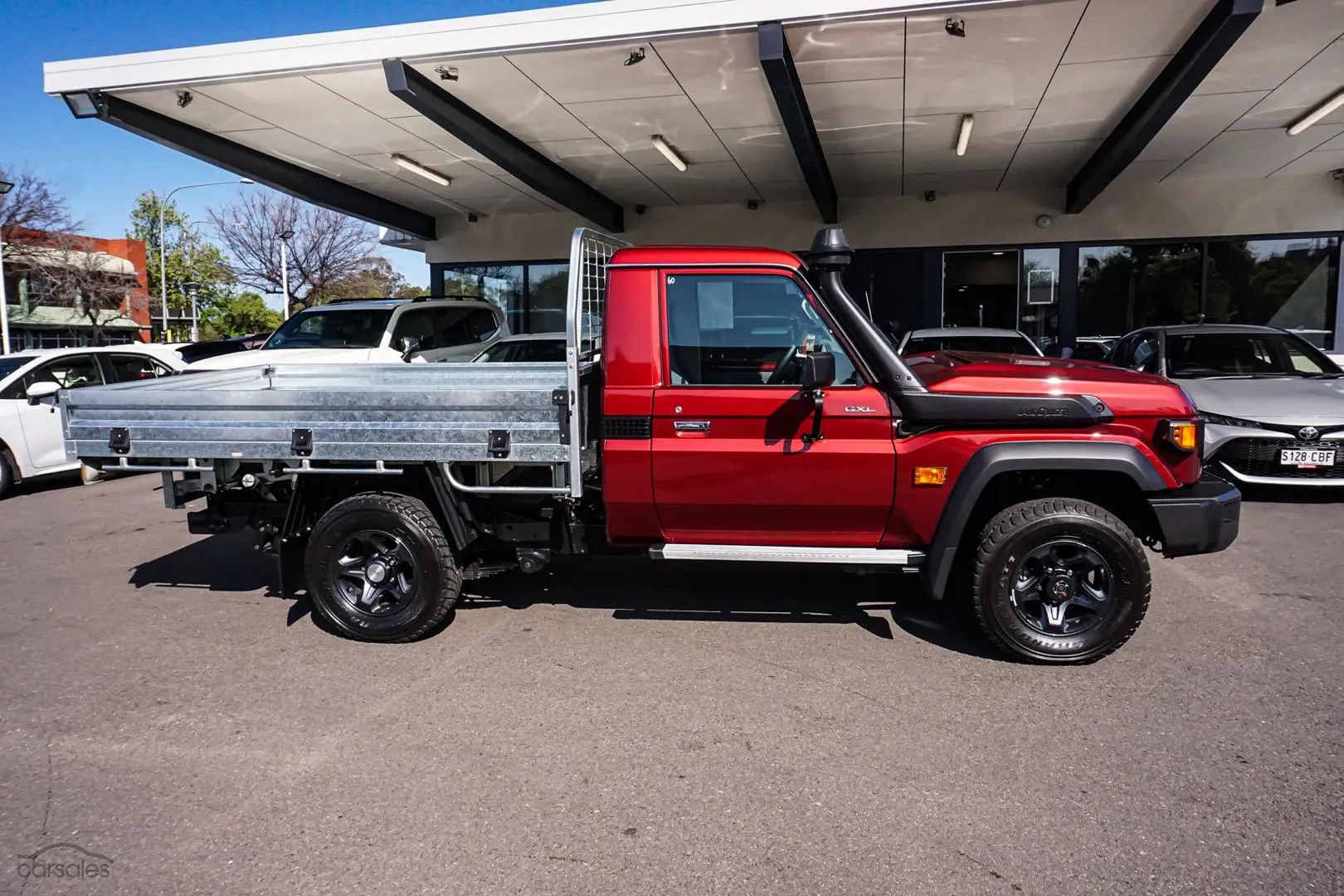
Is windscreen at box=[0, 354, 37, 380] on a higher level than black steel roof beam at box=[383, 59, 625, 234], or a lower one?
lower

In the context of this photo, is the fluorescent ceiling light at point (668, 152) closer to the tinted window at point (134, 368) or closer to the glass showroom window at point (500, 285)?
the glass showroom window at point (500, 285)

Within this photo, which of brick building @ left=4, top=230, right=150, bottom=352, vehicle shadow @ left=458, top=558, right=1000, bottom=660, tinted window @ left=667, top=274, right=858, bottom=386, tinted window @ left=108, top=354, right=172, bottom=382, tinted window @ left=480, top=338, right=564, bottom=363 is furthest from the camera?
brick building @ left=4, top=230, right=150, bottom=352

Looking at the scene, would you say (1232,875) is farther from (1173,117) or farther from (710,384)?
(1173,117)

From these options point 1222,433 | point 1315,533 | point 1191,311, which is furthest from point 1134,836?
point 1191,311

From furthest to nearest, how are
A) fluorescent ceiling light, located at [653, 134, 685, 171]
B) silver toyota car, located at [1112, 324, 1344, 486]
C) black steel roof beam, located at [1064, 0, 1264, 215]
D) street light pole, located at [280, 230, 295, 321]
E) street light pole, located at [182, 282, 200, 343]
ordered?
1. street light pole, located at [182, 282, 200, 343]
2. street light pole, located at [280, 230, 295, 321]
3. fluorescent ceiling light, located at [653, 134, 685, 171]
4. black steel roof beam, located at [1064, 0, 1264, 215]
5. silver toyota car, located at [1112, 324, 1344, 486]

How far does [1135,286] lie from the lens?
1467cm

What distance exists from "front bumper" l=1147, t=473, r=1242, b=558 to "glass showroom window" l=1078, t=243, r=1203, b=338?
451 inches

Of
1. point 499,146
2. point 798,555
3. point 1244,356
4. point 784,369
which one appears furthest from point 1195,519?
point 499,146

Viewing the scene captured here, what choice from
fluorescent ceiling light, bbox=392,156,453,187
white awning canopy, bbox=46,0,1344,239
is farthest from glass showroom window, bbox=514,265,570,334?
fluorescent ceiling light, bbox=392,156,453,187

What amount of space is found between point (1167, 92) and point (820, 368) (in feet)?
25.7

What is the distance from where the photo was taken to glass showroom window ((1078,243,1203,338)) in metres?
14.4

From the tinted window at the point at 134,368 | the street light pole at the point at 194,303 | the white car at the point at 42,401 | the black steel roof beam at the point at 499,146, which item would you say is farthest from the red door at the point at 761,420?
the street light pole at the point at 194,303

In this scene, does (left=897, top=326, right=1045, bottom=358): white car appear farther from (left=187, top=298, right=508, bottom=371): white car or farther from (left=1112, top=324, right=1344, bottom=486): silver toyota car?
(left=187, top=298, right=508, bottom=371): white car

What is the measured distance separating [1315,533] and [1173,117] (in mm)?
6276
